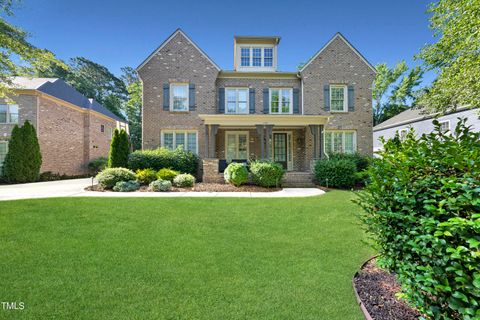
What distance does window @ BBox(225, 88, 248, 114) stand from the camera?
15422mm

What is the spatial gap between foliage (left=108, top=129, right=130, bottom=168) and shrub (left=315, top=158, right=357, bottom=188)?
36.6 feet

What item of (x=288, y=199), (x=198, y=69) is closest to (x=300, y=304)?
(x=288, y=199)

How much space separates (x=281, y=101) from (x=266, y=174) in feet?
Result: 21.2

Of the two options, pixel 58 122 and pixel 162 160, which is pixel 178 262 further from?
pixel 58 122

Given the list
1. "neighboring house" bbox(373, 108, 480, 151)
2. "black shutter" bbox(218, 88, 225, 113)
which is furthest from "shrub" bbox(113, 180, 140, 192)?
"neighboring house" bbox(373, 108, 480, 151)

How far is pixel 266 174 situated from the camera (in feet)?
36.8

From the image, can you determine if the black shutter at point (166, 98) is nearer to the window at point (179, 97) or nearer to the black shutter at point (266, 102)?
the window at point (179, 97)

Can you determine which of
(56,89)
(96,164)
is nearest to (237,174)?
(96,164)

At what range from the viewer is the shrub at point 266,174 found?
36.8 feet

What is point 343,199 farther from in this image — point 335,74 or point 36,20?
point 36,20

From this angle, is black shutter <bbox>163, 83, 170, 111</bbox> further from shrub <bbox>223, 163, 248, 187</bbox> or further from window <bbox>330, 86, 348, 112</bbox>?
window <bbox>330, 86, 348, 112</bbox>

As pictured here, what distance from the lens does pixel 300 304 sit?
2.64 m

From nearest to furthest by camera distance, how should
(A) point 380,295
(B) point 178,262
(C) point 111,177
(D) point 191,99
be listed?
(A) point 380,295, (B) point 178,262, (C) point 111,177, (D) point 191,99

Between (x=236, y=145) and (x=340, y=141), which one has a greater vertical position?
(x=340, y=141)
